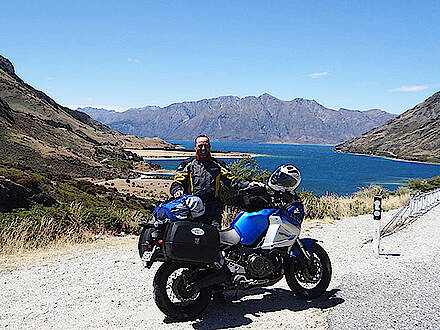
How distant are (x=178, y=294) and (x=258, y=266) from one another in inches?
41.3

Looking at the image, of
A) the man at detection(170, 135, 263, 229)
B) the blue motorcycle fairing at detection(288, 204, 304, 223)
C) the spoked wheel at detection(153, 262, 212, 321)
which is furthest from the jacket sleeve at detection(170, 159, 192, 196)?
the blue motorcycle fairing at detection(288, 204, 304, 223)

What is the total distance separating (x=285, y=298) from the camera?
618 cm

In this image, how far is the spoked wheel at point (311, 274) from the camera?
603 centimetres

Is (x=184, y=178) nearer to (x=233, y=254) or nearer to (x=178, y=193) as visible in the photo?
(x=178, y=193)

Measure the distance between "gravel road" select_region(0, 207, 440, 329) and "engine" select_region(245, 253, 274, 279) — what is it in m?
0.49

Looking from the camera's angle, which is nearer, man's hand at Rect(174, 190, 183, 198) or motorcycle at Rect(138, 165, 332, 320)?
motorcycle at Rect(138, 165, 332, 320)

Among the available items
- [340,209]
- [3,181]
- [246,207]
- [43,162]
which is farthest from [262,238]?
[43,162]

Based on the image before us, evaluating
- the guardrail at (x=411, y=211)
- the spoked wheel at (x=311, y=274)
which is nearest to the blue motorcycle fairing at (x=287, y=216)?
the spoked wheel at (x=311, y=274)

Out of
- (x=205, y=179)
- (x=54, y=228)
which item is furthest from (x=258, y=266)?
(x=54, y=228)

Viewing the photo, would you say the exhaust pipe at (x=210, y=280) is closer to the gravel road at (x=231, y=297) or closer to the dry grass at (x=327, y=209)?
the gravel road at (x=231, y=297)

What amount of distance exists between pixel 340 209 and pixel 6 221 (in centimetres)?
1099

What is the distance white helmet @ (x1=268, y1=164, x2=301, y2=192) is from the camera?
589 centimetres

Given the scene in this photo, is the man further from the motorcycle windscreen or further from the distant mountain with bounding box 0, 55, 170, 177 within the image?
the distant mountain with bounding box 0, 55, 170, 177

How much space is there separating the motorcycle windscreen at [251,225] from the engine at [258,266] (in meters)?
0.20
